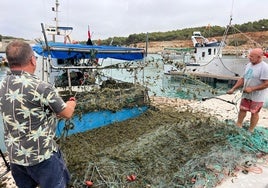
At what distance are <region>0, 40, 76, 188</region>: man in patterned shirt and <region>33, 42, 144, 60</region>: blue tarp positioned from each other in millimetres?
2202

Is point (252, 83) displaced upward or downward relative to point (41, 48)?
downward

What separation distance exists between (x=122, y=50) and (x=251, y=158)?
3561 mm

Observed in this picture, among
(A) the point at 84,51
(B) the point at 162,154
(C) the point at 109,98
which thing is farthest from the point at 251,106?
(A) the point at 84,51

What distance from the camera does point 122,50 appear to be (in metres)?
5.82

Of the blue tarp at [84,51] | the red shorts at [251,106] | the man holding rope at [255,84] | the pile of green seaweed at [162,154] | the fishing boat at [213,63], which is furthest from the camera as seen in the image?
the fishing boat at [213,63]

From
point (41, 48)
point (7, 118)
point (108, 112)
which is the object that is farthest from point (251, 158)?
point (41, 48)

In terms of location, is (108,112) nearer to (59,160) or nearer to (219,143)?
(219,143)

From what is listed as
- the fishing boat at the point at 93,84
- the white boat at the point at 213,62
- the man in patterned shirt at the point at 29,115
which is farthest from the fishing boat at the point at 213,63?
the man in patterned shirt at the point at 29,115

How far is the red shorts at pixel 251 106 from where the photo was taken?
4301 mm

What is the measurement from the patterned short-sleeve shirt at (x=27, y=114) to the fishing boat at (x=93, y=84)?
2289 mm

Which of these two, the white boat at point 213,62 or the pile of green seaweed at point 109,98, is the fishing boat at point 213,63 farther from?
the pile of green seaweed at point 109,98

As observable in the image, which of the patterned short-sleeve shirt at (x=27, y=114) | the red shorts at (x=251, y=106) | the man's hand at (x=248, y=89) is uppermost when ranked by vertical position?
the patterned short-sleeve shirt at (x=27, y=114)

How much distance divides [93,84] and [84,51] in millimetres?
821

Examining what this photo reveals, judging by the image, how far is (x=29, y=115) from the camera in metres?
1.79
